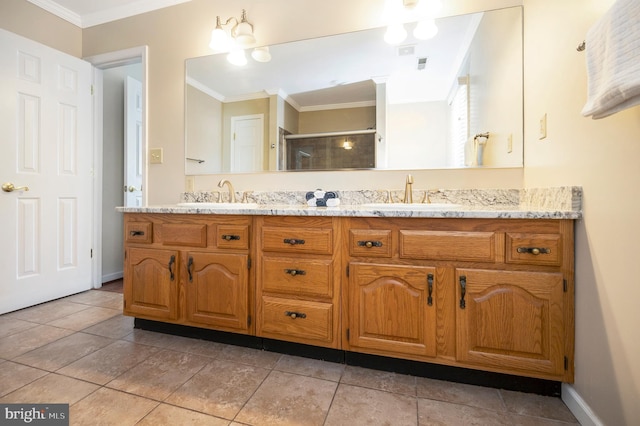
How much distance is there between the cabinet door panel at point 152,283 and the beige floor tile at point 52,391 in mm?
479

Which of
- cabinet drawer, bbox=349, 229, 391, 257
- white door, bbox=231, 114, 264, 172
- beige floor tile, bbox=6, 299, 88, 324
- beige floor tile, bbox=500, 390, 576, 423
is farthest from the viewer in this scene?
white door, bbox=231, 114, 264, 172

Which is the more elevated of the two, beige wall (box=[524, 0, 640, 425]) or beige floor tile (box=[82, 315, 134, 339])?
beige wall (box=[524, 0, 640, 425])

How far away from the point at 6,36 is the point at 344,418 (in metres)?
3.24

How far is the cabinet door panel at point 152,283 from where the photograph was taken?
1.71m

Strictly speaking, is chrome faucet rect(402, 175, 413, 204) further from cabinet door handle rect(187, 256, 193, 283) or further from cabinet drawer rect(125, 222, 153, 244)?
cabinet drawer rect(125, 222, 153, 244)

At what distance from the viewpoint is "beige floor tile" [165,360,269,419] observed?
1173 mm

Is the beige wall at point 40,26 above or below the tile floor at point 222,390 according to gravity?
above

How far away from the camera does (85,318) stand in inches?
80.6

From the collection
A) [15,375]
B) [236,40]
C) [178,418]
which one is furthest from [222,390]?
[236,40]

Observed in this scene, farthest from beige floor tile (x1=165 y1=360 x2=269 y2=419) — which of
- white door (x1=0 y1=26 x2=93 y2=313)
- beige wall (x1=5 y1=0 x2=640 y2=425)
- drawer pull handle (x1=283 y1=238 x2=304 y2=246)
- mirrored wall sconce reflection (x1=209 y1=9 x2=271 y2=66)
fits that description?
mirrored wall sconce reflection (x1=209 y1=9 x2=271 y2=66)

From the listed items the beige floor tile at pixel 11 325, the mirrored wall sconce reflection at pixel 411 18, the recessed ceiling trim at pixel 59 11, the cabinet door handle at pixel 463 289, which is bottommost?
the beige floor tile at pixel 11 325

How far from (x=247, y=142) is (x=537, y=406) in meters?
2.14

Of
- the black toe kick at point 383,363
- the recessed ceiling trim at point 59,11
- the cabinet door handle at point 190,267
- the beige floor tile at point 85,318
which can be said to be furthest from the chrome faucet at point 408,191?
the recessed ceiling trim at point 59,11

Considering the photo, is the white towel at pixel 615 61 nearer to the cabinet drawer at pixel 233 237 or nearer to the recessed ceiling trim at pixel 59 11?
the cabinet drawer at pixel 233 237
